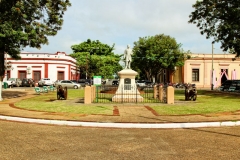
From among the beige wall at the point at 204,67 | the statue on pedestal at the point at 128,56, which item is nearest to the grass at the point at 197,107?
the statue on pedestal at the point at 128,56

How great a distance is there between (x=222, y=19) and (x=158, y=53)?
20969 millimetres

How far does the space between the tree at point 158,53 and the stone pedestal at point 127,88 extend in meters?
28.5

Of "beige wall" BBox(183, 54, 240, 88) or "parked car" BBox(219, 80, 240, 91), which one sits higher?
"beige wall" BBox(183, 54, 240, 88)

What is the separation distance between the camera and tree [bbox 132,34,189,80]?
46.6 metres

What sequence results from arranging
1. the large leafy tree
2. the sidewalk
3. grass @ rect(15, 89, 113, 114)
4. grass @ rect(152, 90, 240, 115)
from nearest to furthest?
1. the sidewalk
2. grass @ rect(152, 90, 240, 115)
3. grass @ rect(15, 89, 113, 114)
4. the large leafy tree

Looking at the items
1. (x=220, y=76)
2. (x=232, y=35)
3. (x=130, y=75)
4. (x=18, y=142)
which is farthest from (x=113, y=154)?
(x=220, y=76)

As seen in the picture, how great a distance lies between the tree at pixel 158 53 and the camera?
153 feet

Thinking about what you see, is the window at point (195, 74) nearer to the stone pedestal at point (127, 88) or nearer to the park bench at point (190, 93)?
the park bench at point (190, 93)

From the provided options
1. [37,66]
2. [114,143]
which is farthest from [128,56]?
[37,66]

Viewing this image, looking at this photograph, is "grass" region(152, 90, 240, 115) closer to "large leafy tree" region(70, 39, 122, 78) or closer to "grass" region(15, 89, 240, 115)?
"grass" region(15, 89, 240, 115)

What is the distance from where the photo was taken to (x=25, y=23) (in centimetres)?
1952

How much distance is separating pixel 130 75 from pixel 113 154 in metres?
12.5

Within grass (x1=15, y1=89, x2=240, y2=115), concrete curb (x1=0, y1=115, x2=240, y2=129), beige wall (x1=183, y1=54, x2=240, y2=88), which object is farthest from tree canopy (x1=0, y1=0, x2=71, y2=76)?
beige wall (x1=183, y1=54, x2=240, y2=88)

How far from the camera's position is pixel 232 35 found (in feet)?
78.0
